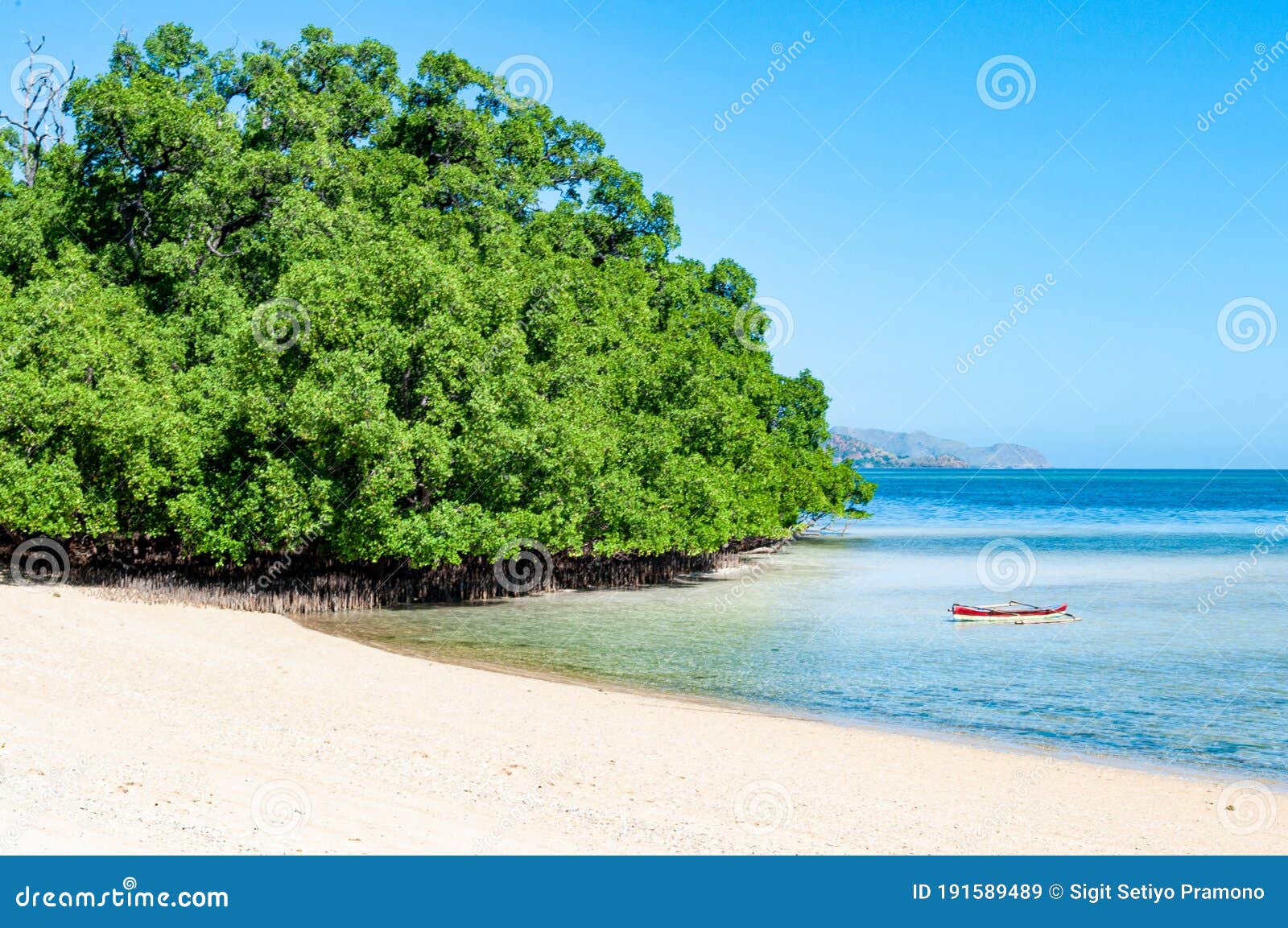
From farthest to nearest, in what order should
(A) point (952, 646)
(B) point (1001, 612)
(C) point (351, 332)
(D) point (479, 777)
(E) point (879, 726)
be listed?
(B) point (1001, 612) → (C) point (351, 332) → (A) point (952, 646) → (E) point (879, 726) → (D) point (479, 777)

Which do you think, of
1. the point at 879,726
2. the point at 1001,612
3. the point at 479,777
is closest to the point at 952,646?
the point at 1001,612

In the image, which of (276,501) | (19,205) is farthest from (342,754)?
(19,205)

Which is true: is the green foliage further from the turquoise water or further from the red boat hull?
the red boat hull

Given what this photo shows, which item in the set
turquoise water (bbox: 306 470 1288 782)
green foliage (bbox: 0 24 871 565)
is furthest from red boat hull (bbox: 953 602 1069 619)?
green foliage (bbox: 0 24 871 565)

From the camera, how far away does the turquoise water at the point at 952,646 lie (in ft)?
64.8

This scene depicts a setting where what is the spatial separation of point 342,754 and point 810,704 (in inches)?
423

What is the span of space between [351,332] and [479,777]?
22.2 metres

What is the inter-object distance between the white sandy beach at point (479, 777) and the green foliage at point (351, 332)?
11334 mm

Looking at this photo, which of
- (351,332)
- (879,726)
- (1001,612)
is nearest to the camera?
(879,726)

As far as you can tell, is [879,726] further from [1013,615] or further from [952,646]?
[1013,615]

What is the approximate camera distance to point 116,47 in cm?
4653

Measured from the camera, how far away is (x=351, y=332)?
32.2 meters

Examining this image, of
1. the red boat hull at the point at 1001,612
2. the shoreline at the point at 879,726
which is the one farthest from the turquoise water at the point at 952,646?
the red boat hull at the point at 1001,612
